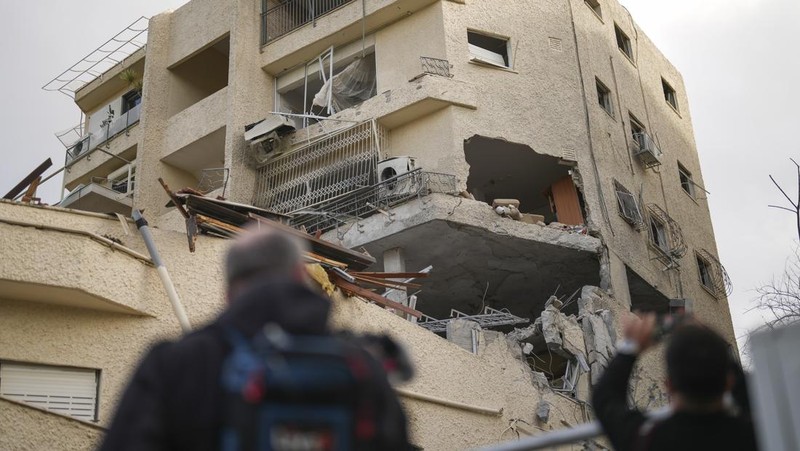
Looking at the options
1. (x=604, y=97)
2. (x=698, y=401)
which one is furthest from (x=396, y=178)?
(x=698, y=401)

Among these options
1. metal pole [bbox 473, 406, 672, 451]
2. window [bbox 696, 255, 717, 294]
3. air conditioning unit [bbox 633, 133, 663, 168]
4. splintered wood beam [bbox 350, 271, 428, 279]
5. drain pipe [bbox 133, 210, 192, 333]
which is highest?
air conditioning unit [bbox 633, 133, 663, 168]

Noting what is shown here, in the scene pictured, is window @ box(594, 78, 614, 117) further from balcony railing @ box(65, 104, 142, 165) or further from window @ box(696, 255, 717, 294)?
balcony railing @ box(65, 104, 142, 165)

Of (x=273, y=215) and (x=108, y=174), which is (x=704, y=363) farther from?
(x=108, y=174)

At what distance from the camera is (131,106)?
94.3 feet

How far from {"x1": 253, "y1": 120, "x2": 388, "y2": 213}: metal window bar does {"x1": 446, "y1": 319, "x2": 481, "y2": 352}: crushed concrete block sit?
5.63 meters

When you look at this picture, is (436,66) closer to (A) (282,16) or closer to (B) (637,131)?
(A) (282,16)

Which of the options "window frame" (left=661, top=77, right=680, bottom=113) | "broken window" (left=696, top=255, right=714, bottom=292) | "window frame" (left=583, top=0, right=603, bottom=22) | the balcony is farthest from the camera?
"window frame" (left=661, top=77, right=680, bottom=113)

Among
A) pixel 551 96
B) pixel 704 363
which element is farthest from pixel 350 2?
pixel 704 363

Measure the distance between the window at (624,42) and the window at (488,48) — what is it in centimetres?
550

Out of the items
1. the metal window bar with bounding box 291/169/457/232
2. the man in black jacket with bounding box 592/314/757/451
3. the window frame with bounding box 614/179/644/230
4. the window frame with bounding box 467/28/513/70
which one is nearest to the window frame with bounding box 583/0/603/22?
the window frame with bounding box 467/28/513/70

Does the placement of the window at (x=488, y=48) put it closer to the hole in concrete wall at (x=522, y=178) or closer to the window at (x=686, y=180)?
the hole in concrete wall at (x=522, y=178)

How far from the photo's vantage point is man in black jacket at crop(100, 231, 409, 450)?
2.47 metres

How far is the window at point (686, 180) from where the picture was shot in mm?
27922

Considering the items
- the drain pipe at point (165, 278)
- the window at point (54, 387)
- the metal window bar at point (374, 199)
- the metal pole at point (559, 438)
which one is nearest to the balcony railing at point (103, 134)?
the metal window bar at point (374, 199)
